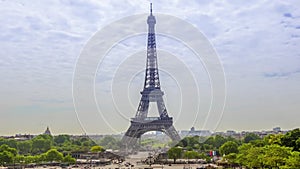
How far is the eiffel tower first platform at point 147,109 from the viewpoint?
61.7 metres

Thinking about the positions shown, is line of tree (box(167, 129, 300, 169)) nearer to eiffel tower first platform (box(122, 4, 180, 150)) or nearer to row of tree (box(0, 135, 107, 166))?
eiffel tower first platform (box(122, 4, 180, 150))

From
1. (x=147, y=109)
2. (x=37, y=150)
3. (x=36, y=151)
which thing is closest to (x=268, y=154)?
(x=147, y=109)

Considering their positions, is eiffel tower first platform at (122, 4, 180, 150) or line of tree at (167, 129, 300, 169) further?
eiffel tower first platform at (122, 4, 180, 150)

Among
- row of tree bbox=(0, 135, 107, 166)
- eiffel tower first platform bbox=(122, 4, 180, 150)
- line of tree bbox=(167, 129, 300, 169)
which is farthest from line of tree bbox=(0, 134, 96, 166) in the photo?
line of tree bbox=(167, 129, 300, 169)

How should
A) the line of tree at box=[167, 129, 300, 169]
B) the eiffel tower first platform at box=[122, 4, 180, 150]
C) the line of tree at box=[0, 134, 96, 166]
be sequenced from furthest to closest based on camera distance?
1. the eiffel tower first platform at box=[122, 4, 180, 150]
2. the line of tree at box=[0, 134, 96, 166]
3. the line of tree at box=[167, 129, 300, 169]

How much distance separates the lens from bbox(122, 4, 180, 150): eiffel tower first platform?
6169 cm

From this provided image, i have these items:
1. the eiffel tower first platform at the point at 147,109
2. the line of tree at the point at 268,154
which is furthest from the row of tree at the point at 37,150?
the line of tree at the point at 268,154

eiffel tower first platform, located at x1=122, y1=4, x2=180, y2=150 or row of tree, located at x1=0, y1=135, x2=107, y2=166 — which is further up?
eiffel tower first platform, located at x1=122, y1=4, x2=180, y2=150

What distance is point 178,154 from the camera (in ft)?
190

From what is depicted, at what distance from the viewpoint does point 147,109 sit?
63.3 meters

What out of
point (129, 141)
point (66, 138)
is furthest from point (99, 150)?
point (66, 138)

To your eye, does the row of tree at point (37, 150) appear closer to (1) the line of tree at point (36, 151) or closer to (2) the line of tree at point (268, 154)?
→ (1) the line of tree at point (36, 151)

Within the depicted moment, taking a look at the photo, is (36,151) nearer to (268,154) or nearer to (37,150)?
(37,150)

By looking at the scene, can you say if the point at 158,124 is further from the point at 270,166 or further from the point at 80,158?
the point at 270,166
